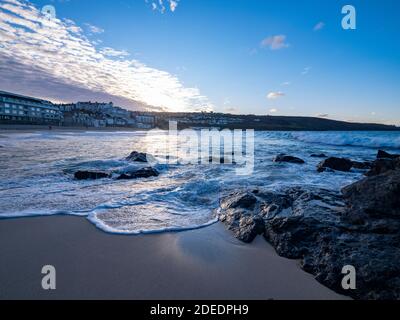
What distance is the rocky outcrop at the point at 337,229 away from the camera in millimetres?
2230

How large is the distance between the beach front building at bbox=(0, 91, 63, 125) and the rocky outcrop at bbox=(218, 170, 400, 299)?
62.2 meters

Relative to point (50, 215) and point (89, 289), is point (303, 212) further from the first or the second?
point (50, 215)

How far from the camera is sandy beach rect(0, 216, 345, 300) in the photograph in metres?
2.19

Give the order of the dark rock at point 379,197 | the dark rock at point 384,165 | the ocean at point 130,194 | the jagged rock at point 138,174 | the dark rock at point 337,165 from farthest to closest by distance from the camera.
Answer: the dark rock at point 337,165, the jagged rock at point 138,174, the dark rock at point 384,165, the ocean at point 130,194, the dark rock at point 379,197

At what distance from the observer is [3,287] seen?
2162 mm

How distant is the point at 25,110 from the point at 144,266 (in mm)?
78275

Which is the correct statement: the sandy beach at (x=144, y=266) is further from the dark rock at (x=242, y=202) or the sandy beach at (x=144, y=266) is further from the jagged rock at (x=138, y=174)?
the jagged rock at (x=138, y=174)

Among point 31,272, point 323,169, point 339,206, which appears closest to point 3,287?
point 31,272

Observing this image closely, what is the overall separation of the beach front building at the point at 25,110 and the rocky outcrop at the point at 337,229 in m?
62.2

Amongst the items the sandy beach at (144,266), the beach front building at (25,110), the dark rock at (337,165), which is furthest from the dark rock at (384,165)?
the beach front building at (25,110)

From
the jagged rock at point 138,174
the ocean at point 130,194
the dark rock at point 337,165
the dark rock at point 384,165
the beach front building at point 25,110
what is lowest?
the ocean at point 130,194

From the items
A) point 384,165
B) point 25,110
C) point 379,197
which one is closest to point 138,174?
point 379,197

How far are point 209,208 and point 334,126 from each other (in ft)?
331

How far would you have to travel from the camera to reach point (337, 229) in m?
2.96
